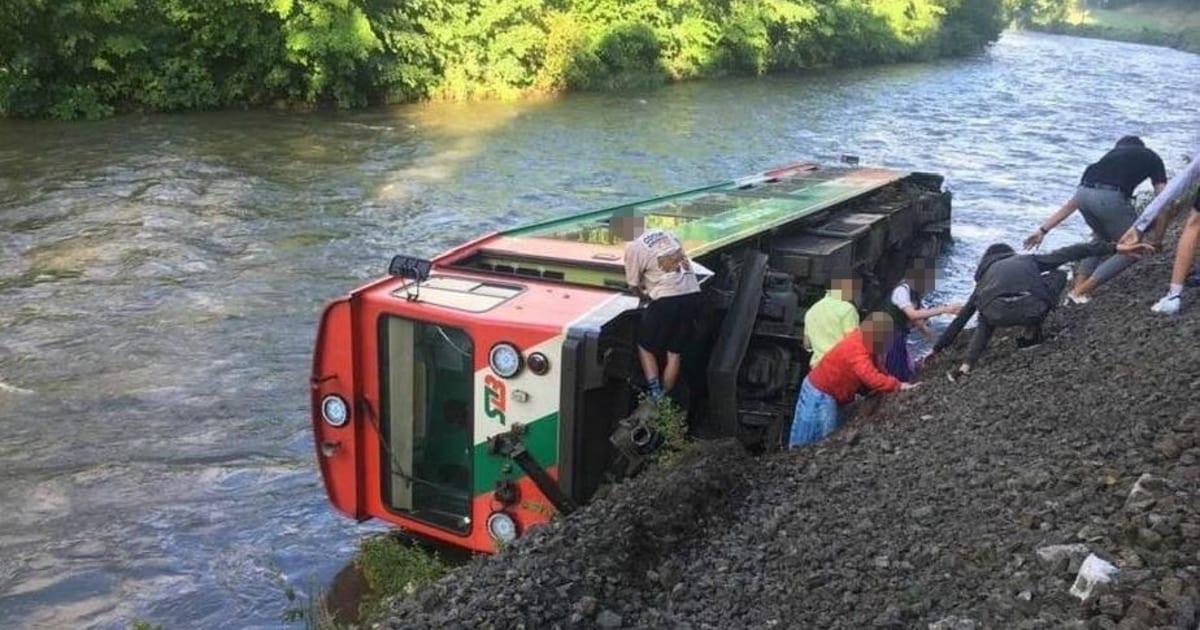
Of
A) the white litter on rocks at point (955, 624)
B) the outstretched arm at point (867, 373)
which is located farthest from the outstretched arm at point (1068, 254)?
the white litter on rocks at point (955, 624)

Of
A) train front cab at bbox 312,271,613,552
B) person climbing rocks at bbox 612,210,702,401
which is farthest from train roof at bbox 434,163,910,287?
train front cab at bbox 312,271,613,552

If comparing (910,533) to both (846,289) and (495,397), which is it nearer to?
(495,397)

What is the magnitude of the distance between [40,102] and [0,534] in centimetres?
1739

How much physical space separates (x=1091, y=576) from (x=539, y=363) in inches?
112

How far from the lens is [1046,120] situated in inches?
1136

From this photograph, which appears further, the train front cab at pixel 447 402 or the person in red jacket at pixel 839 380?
the person in red jacket at pixel 839 380

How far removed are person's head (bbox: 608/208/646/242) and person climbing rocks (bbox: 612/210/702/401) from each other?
1102 millimetres

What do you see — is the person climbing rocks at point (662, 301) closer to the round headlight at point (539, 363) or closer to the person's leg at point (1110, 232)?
the round headlight at point (539, 363)

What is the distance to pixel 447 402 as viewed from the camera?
6234mm

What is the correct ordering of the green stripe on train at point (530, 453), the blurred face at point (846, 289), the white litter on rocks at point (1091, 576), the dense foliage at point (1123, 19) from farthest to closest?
the dense foliage at point (1123, 19) < the blurred face at point (846, 289) < the green stripe on train at point (530, 453) < the white litter on rocks at point (1091, 576)

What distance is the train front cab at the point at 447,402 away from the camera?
579 centimetres

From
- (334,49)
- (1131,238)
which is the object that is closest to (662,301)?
(1131,238)

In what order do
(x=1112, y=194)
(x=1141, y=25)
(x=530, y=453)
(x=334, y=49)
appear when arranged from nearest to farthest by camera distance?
1. (x=530, y=453)
2. (x=1112, y=194)
3. (x=334, y=49)
4. (x=1141, y=25)

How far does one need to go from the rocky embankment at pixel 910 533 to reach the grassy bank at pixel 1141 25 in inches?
2597
